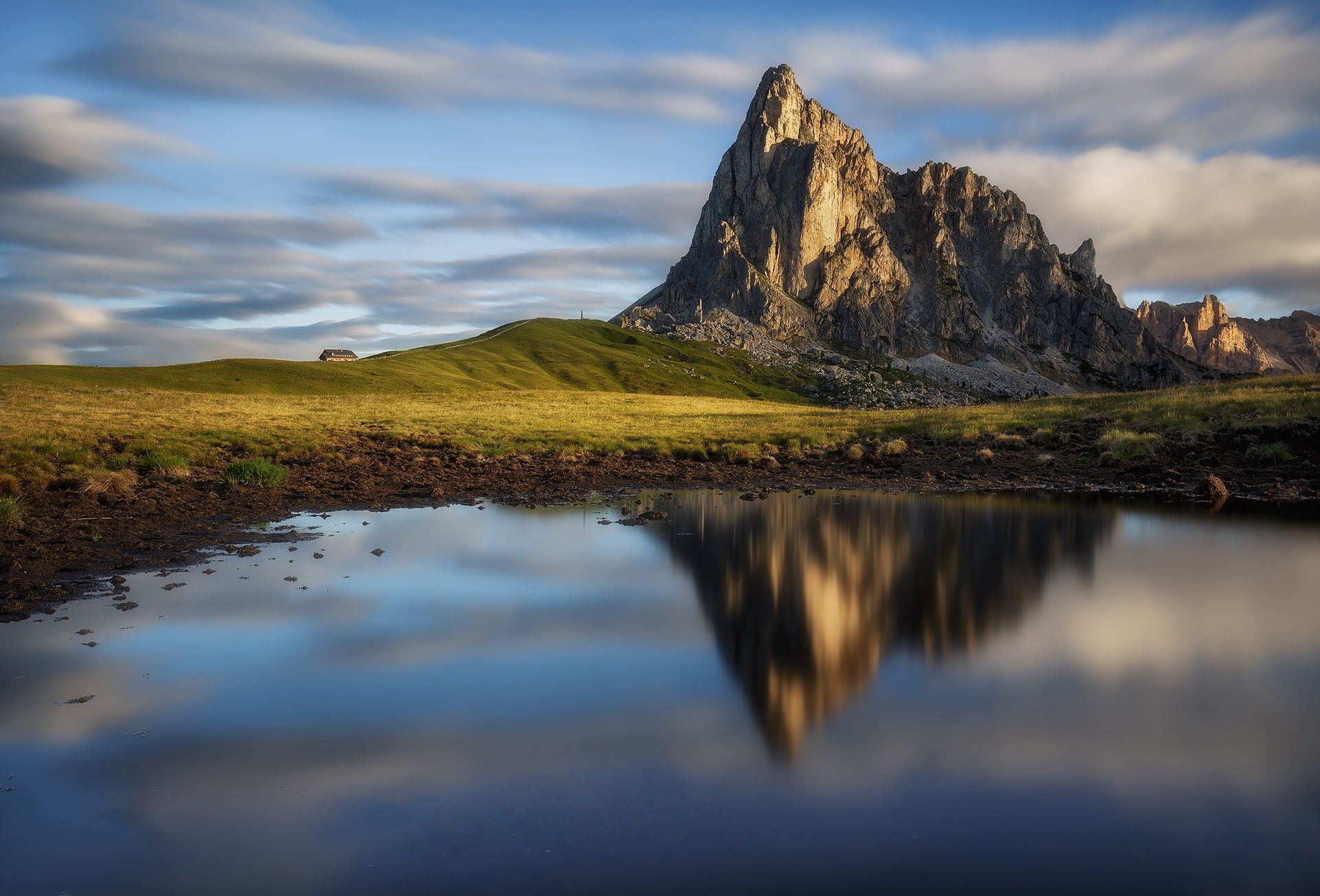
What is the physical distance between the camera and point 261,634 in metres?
10.8

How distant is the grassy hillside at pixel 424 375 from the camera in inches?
3457

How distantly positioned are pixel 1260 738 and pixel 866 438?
32.8 m

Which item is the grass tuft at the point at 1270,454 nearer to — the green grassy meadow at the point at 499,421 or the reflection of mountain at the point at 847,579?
the green grassy meadow at the point at 499,421

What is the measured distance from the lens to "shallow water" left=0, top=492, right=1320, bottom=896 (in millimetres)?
5766

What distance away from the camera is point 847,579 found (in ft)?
46.7

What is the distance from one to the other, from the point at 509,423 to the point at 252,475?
2078 cm

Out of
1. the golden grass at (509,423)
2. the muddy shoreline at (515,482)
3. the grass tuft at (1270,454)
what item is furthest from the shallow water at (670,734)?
the golden grass at (509,423)

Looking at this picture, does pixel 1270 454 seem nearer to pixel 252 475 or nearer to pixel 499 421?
pixel 252 475

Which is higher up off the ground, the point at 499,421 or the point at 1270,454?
the point at 499,421

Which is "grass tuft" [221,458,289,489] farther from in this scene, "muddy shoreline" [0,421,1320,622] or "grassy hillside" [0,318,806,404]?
"grassy hillside" [0,318,806,404]

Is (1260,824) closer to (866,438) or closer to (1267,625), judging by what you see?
(1267,625)

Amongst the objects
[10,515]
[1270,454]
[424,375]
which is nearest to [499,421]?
[10,515]

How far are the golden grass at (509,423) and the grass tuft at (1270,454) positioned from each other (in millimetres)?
3468

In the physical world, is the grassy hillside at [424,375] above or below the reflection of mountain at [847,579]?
above
